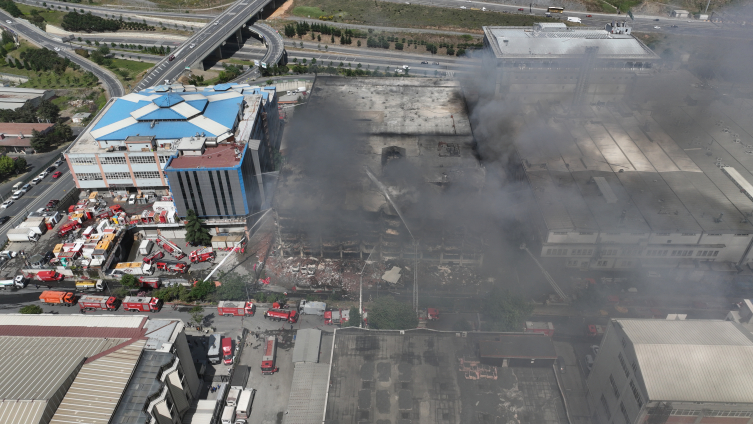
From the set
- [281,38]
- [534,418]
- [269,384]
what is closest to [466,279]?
[534,418]

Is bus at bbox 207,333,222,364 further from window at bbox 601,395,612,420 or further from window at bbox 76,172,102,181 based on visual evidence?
window at bbox 601,395,612,420

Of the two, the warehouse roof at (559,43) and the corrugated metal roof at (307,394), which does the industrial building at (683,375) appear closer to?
the corrugated metal roof at (307,394)

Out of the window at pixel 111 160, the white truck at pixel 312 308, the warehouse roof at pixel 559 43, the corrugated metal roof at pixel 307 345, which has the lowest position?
the white truck at pixel 312 308

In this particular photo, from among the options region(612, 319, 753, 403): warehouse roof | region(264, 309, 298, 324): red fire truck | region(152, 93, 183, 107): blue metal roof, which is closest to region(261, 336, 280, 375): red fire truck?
region(264, 309, 298, 324): red fire truck

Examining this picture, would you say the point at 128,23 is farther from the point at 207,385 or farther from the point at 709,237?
the point at 709,237

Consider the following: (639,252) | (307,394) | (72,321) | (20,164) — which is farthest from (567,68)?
(20,164)

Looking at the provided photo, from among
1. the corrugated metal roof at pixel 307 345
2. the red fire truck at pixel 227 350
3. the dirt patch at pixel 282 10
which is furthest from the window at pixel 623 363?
the dirt patch at pixel 282 10

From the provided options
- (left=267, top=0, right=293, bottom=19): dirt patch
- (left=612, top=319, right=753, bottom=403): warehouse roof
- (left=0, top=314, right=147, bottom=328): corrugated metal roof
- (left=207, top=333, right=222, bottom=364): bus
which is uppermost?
(left=267, top=0, right=293, bottom=19): dirt patch
